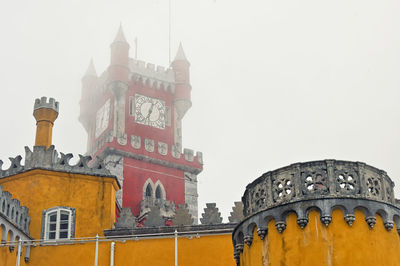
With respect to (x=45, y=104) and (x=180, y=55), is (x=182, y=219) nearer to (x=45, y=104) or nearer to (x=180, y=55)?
(x=45, y=104)

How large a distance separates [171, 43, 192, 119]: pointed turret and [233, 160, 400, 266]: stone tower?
40398 mm

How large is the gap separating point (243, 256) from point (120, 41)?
4169 cm

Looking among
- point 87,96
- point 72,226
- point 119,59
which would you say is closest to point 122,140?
point 119,59

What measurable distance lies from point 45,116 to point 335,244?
56.5 feet

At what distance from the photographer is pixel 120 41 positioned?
53.3 meters

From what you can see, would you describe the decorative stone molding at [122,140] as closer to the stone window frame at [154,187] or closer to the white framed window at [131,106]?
the white framed window at [131,106]

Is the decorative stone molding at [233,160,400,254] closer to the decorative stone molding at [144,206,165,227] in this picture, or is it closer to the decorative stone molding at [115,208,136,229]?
the decorative stone molding at [115,208,136,229]

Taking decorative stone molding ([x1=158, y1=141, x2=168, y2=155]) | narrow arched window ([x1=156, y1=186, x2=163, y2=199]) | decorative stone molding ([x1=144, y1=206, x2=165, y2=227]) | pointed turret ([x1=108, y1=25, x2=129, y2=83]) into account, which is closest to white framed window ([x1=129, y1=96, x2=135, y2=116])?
pointed turret ([x1=108, y1=25, x2=129, y2=83])

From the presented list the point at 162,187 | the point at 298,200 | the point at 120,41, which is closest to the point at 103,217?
the point at 298,200

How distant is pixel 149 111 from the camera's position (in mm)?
51969

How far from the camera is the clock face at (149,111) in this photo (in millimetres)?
51250

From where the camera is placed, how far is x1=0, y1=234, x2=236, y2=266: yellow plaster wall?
70.9 ft

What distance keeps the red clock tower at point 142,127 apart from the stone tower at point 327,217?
1197 inches

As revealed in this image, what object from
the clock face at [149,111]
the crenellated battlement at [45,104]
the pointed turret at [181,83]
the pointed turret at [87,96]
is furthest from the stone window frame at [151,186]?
the crenellated battlement at [45,104]
